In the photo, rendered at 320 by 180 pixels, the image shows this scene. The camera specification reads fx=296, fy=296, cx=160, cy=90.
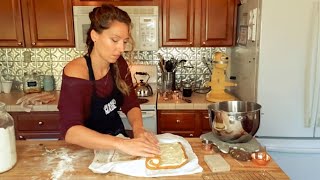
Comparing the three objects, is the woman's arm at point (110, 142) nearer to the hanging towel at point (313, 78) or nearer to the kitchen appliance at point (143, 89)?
the hanging towel at point (313, 78)

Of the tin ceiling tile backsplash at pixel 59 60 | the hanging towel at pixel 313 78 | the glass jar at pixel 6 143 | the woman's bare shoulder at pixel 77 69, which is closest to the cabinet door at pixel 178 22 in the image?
the tin ceiling tile backsplash at pixel 59 60

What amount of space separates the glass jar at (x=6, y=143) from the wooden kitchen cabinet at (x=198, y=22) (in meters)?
1.83

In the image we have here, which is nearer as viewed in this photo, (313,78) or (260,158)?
(260,158)

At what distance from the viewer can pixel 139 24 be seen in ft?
8.75

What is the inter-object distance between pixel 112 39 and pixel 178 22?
59.3 inches

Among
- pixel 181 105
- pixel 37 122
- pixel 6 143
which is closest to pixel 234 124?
pixel 6 143

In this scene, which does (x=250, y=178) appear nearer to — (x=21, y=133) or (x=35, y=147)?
(x=35, y=147)

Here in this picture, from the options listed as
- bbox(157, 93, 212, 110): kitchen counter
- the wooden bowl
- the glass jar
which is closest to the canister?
bbox(157, 93, 212, 110): kitchen counter

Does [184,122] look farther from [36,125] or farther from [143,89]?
[36,125]

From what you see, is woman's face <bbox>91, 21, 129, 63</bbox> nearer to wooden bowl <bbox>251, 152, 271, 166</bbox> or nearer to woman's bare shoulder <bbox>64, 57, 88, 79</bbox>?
woman's bare shoulder <bbox>64, 57, 88, 79</bbox>

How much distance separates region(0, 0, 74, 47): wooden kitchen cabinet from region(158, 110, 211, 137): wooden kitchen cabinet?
1.12 metres

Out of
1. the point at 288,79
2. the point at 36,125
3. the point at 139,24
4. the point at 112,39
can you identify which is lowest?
the point at 36,125

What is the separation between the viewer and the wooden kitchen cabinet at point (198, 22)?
272cm

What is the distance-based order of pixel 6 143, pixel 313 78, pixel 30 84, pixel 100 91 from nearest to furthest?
pixel 6 143, pixel 100 91, pixel 313 78, pixel 30 84
